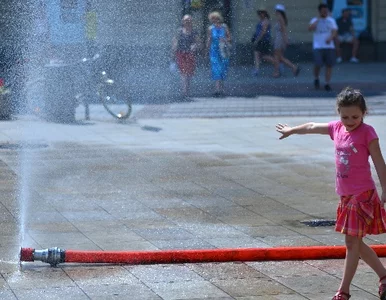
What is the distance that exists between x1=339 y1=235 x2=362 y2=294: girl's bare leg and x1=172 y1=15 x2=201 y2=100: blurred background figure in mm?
12573

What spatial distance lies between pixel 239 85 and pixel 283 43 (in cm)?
209

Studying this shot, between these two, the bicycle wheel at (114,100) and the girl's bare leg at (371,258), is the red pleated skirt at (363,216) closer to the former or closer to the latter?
the girl's bare leg at (371,258)

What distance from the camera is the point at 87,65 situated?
1605 cm

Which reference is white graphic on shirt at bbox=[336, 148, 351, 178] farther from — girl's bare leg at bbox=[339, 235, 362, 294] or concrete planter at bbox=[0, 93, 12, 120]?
concrete planter at bbox=[0, 93, 12, 120]

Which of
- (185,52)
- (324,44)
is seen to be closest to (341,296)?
(185,52)

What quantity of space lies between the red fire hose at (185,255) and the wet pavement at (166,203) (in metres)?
0.06

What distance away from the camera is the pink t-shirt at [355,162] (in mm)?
5812

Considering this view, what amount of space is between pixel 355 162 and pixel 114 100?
10.4 metres

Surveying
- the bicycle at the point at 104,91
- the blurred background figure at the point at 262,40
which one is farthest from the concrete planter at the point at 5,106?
the blurred background figure at the point at 262,40

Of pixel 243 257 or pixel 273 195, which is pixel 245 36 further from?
pixel 243 257

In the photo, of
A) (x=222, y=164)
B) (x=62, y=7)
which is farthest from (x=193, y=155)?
(x=62, y=7)

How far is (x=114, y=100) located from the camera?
1596cm

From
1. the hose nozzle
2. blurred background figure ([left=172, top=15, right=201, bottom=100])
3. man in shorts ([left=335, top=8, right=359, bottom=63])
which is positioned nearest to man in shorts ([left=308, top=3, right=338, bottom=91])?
blurred background figure ([left=172, top=15, right=201, bottom=100])

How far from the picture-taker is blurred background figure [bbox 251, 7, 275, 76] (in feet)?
77.0
